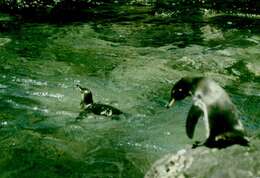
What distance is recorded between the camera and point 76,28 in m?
17.7

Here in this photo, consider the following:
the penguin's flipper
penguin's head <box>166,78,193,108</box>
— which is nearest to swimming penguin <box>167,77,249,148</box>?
the penguin's flipper

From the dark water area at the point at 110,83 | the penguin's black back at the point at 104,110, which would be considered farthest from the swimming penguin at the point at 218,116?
the penguin's black back at the point at 104,110

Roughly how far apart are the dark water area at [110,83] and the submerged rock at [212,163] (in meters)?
2.05

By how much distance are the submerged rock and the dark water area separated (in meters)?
2.05

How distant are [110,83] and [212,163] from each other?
22.8 feet

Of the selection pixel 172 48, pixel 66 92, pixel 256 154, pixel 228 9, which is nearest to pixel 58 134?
pixel 66 92

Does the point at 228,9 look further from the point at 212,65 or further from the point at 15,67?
the point at 15,67

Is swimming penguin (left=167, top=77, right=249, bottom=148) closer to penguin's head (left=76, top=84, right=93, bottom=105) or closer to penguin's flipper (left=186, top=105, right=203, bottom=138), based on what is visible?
penguin's flipper (left=186, top=105, right=203, bottom=138)

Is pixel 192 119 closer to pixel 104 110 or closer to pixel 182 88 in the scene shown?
pixel 182 88

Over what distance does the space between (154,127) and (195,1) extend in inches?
604

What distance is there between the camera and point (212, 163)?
16.9ft

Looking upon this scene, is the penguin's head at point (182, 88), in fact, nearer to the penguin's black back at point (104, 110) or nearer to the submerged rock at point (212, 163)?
the submerged rock at point (212, 163)

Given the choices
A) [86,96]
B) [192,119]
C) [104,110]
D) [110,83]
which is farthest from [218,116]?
[110,83]

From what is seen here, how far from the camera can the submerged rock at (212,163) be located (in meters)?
4.96
